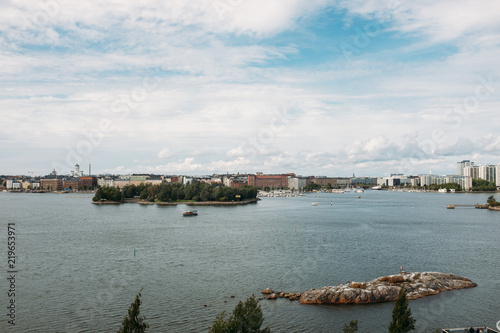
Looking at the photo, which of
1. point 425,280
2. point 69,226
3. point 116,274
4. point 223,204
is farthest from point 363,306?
point 223,204

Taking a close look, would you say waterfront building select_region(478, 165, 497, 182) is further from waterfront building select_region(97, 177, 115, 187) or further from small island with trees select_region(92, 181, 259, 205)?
waterfront building select_region(97, 177, 115, 187)

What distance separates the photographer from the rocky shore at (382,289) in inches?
556

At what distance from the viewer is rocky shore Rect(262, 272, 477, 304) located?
1413cm

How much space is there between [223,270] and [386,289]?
734cm

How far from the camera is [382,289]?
14.6 m

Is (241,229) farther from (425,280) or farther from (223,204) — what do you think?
(223,204)

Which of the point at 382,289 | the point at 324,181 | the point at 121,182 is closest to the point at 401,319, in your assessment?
the point at 382,289

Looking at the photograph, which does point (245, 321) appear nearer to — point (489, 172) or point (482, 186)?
point (482, 186)

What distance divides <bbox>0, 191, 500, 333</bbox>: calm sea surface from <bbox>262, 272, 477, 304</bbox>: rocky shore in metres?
0.40

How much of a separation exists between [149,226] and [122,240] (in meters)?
7.41

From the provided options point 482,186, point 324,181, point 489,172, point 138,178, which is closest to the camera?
point 482,186

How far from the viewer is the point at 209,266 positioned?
1930 centimetres

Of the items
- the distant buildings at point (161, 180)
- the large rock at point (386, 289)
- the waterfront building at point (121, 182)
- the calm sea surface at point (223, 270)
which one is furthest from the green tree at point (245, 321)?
the waterfront building at point (121, 182)

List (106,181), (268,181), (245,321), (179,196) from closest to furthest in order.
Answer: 1. (245,321)
2. (179,196)
3. (106,181)
4. (268,181)
